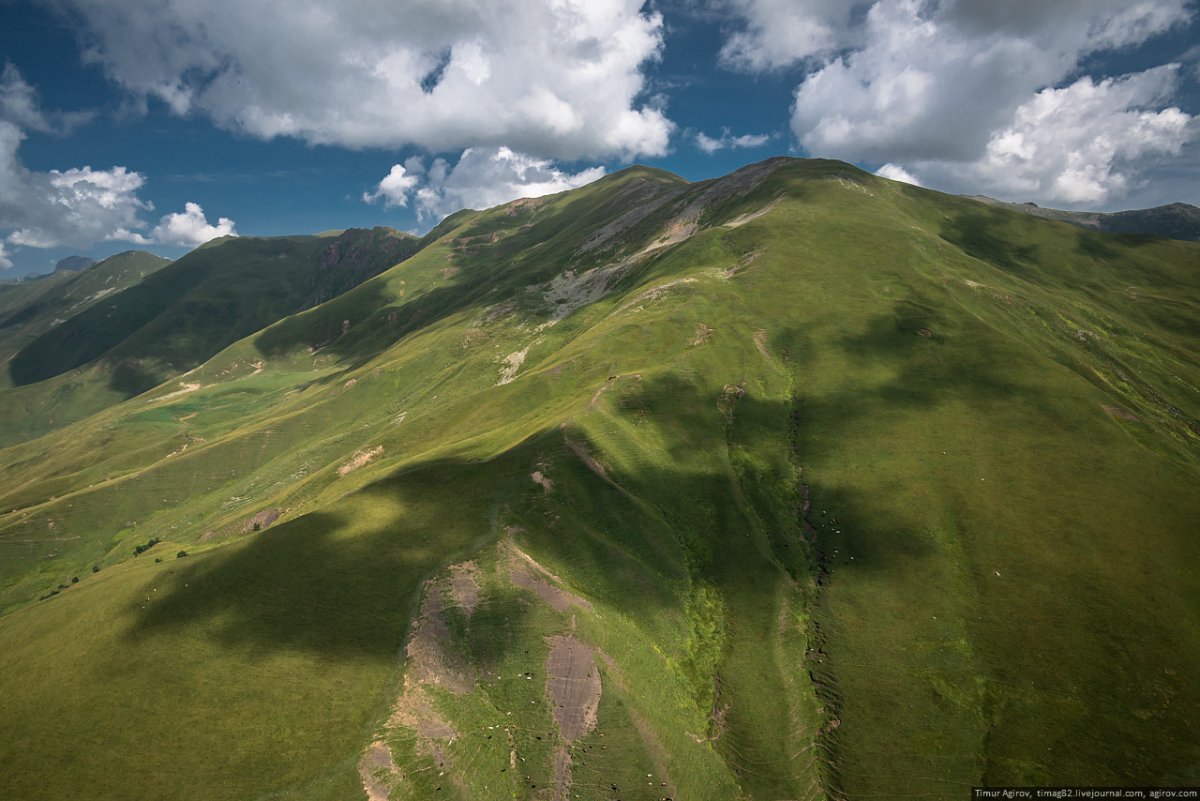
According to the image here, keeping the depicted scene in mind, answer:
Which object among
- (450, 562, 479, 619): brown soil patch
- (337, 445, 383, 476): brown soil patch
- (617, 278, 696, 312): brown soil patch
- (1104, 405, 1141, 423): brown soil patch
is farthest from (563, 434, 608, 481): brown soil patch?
(1104, 405, 1141, 423): brown soil patch

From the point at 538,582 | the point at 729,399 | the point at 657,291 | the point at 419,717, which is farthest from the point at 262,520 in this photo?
the point at 657,291

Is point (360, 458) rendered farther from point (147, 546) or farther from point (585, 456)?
point (585, 456)

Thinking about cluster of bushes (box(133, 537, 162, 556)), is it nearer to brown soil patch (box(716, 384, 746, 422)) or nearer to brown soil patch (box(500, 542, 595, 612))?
brown soil patch (box(500, 542, 595, 612))

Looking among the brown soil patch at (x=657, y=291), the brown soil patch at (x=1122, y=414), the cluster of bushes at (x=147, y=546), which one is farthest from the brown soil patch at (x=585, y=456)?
the cluster of bushes at (x=147, y=546)

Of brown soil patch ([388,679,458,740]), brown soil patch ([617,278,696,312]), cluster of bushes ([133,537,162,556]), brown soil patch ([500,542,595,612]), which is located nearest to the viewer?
brown soil patch ([388,679,458,740])

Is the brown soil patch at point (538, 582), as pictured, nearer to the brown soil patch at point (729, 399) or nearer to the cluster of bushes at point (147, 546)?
the brown soil patch at point (729, 399)

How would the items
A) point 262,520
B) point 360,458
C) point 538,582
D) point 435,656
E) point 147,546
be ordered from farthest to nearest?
1. point 147,546
2. point 360,458
3. point 262,520
4. point 538,582
5. point 435,656
